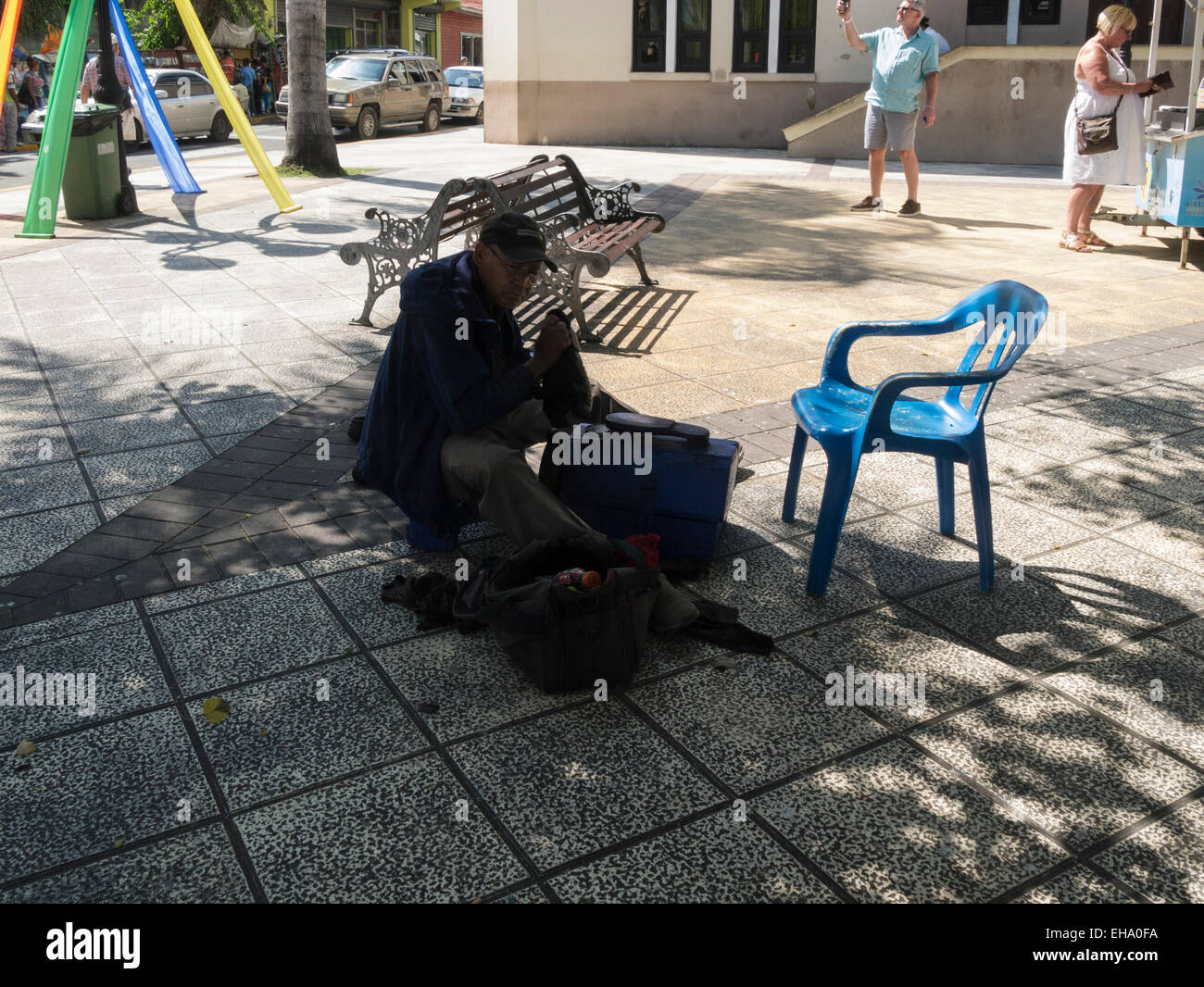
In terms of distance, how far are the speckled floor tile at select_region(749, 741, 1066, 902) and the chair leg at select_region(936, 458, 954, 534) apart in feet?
5.25

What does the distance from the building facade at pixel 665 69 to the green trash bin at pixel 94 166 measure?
11339mm

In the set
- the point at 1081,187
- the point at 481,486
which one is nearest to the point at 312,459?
the point at 481,486

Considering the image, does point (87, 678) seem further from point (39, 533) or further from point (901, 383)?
point (901, 383)

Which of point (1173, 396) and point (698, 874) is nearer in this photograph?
point (698, 874)

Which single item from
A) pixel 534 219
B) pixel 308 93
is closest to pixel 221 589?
pixel 534 219

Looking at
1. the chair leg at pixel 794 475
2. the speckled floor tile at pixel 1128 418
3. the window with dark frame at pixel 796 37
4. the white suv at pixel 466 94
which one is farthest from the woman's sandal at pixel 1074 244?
the white suv at pixel 466 94

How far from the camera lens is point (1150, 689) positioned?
3.48m

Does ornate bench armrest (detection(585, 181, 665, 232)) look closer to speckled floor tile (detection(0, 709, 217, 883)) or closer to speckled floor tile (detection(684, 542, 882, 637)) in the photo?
speckled floor tile (detection(684, 542, 882, 637))

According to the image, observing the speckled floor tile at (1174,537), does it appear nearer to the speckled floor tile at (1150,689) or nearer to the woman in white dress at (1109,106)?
the speckled floor tile at (1150,689)

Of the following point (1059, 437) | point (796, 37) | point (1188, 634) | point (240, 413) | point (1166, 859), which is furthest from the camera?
point (796, 37)

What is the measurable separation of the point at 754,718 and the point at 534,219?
566cm

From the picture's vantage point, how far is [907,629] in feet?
12.6

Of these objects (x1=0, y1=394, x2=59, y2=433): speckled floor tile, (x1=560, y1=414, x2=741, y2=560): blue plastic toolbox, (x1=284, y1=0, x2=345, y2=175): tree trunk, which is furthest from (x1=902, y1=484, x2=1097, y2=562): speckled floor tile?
(x1=284, y1=0, x2=345, y2=175): tree trunk
